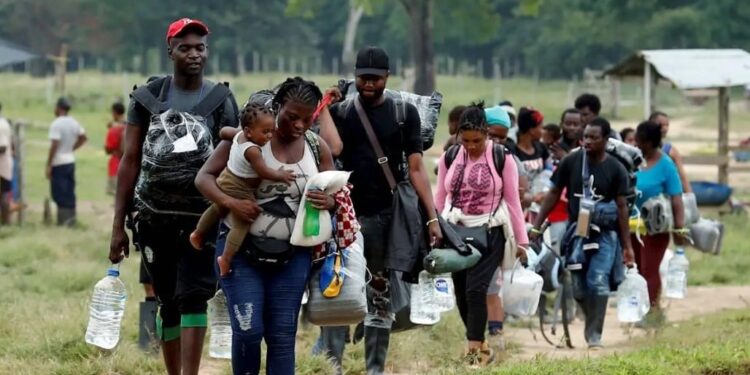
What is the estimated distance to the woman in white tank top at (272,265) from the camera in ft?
21.2

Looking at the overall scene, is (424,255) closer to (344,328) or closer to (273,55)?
(344,328)

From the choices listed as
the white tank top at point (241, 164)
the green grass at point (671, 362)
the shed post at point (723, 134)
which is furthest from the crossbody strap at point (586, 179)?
the shed post at point (723, 134)

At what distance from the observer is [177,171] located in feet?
23.2

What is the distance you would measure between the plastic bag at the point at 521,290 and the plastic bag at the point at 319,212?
11.6ft

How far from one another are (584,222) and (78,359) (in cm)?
361

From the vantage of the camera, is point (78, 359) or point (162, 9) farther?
point (162, 9)

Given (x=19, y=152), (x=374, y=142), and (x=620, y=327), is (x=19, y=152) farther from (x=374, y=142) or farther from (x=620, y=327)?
(x=374, y=142)

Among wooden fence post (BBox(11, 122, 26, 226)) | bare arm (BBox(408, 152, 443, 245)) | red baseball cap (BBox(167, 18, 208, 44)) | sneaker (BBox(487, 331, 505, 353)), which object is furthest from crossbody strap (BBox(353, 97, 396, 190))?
wooden fence post (BBox(11, 122, 26, 226))

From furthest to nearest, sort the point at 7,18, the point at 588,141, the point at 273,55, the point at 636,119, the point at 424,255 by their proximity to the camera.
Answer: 1. the point at 273,55
2. the point at 7,18
3. the point at 636,119
4. the point at 588,141
5. the point at 424,255

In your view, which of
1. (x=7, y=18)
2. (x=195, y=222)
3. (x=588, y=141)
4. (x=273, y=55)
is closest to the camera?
(x=195, y=222)

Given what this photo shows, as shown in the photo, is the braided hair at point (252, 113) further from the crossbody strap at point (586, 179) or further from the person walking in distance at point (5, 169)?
the person walking in distance at point (5, 169)

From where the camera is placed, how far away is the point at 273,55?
7481 centimetres

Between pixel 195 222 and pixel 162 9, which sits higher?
pixel 162 9

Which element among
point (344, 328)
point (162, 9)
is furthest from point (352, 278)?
point (162, 9)
